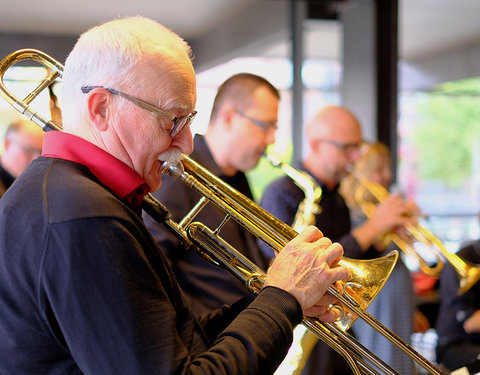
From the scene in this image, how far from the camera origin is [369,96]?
536 cm

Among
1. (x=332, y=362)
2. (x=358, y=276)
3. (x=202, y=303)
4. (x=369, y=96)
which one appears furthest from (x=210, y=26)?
(x=358, y=276)

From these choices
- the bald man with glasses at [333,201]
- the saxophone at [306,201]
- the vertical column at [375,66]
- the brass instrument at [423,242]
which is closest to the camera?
the saxophone at [306,201]

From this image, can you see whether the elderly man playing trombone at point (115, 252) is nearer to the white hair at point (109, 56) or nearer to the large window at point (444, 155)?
the white hair at point (109, 56)

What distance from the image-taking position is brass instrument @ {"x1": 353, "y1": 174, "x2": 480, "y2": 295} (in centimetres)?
299

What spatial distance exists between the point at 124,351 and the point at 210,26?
14.0 feet

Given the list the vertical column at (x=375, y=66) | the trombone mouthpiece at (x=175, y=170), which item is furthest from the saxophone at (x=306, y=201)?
the vertical column at (x=375, y=66)

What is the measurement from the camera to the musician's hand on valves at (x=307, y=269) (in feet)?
3.85

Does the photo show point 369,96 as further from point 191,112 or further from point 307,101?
point 191,112


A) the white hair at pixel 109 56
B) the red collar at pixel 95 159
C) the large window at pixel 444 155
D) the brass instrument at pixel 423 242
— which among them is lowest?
the large window at pixel 444 155

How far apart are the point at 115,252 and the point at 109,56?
1.34 feet

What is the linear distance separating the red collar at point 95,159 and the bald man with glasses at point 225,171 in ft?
2.71

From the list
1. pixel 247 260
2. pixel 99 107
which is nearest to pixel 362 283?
pixel 247 260

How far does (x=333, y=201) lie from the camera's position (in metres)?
3.08

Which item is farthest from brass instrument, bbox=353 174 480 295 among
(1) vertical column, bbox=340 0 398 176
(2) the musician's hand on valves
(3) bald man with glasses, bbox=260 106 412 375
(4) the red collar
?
(4) the red collar
